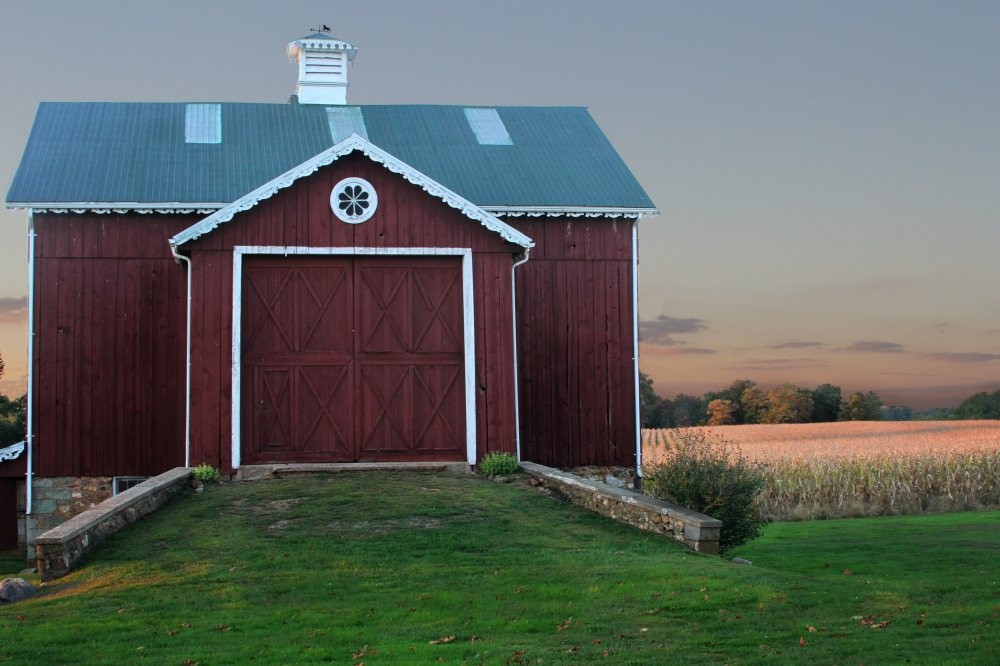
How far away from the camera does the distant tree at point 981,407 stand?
271 feet

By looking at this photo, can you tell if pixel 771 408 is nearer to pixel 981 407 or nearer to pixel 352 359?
pixel 981 407

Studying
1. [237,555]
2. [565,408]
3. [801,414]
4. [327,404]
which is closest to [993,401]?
[801,414]

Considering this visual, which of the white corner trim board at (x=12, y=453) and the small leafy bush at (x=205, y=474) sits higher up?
the white corner trim board at (x=12, y=453)

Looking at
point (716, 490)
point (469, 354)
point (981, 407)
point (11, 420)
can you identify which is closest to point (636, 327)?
point (469, 354)

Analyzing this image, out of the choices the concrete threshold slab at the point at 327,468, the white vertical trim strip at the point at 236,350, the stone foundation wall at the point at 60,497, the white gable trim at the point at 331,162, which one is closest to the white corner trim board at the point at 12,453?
the stone foundation wall at the point at 60,497

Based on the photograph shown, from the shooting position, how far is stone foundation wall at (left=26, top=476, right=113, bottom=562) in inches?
854

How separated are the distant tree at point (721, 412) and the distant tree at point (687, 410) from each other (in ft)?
2.71

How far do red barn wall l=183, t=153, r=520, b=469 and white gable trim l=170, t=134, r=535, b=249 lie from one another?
17 centimetres

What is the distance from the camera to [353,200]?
19.7 meters

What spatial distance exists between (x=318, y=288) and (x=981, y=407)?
242ft

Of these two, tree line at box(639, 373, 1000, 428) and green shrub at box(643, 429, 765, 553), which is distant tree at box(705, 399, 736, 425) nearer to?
tree line at box(639, 373, 1000, 428)

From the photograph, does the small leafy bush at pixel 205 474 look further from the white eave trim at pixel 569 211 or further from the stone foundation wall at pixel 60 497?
the white eave trim at pixel 569 211

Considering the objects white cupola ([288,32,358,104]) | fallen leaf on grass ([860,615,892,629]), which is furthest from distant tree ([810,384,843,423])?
fallen leaf on grass ([860,615,892,629])

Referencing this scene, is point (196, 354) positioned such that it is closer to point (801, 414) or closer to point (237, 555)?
point (237, 555)
